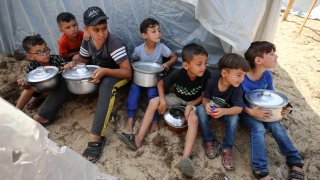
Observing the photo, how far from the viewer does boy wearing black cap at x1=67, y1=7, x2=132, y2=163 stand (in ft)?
8.45

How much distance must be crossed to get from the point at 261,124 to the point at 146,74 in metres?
1.07

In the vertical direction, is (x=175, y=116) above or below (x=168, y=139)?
above

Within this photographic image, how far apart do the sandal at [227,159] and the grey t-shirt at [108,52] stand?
1195 mm

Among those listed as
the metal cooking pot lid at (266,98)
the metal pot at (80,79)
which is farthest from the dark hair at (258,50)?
the metal pot at (80,79)

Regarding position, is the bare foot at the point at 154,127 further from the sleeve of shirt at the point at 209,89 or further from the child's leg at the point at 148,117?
the sleeve of shirt at the point at 209,89

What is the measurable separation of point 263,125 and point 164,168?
89cm

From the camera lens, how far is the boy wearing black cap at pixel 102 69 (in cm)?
258

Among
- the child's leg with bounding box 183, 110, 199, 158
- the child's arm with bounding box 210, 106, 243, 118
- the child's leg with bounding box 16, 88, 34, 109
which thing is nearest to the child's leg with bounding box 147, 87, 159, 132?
the child's leg with bounding box 183, 110, 199, 158

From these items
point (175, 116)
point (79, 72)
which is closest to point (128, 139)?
point (175, 116)

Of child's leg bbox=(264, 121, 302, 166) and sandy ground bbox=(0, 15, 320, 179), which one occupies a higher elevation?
child's leg bbox=(264, 121, 302, 166)

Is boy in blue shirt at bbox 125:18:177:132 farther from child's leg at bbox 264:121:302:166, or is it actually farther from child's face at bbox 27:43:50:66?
child's leg at bbox 264:121:302:166

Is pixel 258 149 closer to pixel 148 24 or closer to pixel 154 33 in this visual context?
Answer: pixel 154 33

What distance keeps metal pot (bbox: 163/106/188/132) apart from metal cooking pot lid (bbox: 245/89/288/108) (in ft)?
1.95

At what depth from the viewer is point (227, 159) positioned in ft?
8.13
